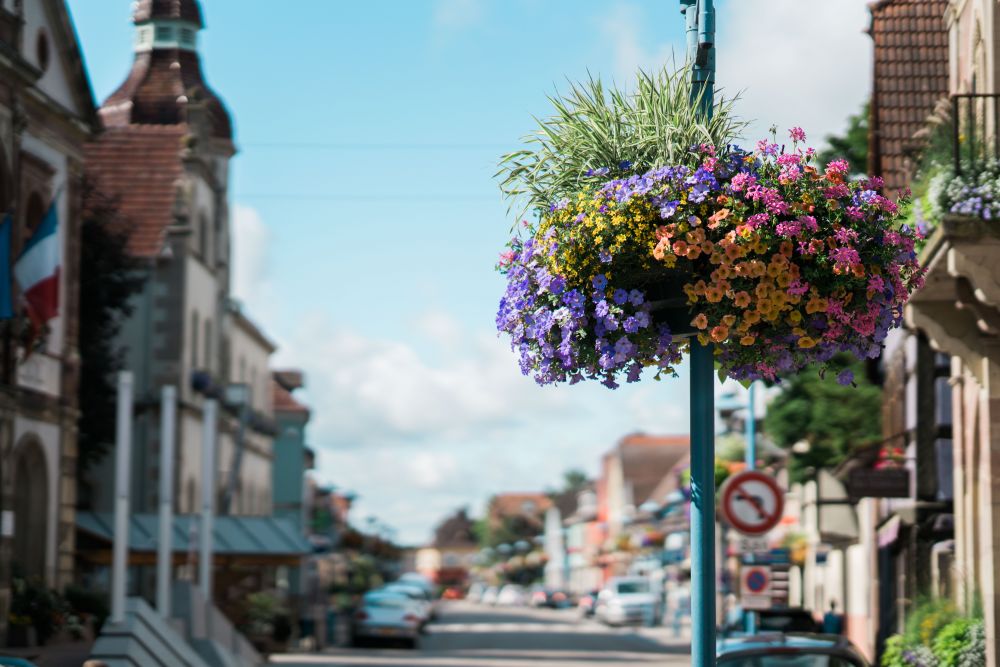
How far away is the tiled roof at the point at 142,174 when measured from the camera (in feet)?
145

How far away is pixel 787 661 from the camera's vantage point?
1359 centimetres

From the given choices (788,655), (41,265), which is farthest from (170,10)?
(788,655)

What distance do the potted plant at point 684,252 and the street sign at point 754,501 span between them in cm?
1174

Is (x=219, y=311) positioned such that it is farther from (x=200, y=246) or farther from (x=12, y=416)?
(x=12, y=416)

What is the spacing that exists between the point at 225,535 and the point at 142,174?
10.9 meters

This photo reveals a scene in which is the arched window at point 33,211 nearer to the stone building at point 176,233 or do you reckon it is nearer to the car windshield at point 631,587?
the stone building at point 176,233

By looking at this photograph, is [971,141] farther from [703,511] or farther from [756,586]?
[703,511]

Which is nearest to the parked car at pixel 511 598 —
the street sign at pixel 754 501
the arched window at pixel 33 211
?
the arched window at pixel 33 211

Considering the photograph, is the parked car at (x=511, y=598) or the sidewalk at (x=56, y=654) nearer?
the sidewalk at (x=56, y=654)

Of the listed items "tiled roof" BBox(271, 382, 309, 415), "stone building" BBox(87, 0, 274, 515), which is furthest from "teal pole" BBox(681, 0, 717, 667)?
"tiled roof" BBox(271, 382, 309, 415)

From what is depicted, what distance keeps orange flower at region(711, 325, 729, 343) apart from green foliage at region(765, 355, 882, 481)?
33553 millimetres

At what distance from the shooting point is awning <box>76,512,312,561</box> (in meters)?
37.0

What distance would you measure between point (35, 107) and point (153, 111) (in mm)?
21784

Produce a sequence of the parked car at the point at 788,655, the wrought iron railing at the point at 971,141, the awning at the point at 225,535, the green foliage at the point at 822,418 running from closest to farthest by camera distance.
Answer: the parked car at the point at 788,655 < the wrought iron railing at the point at 971,141 < the awning at the point at 225,535 < the green foliage at the point at 822,418
